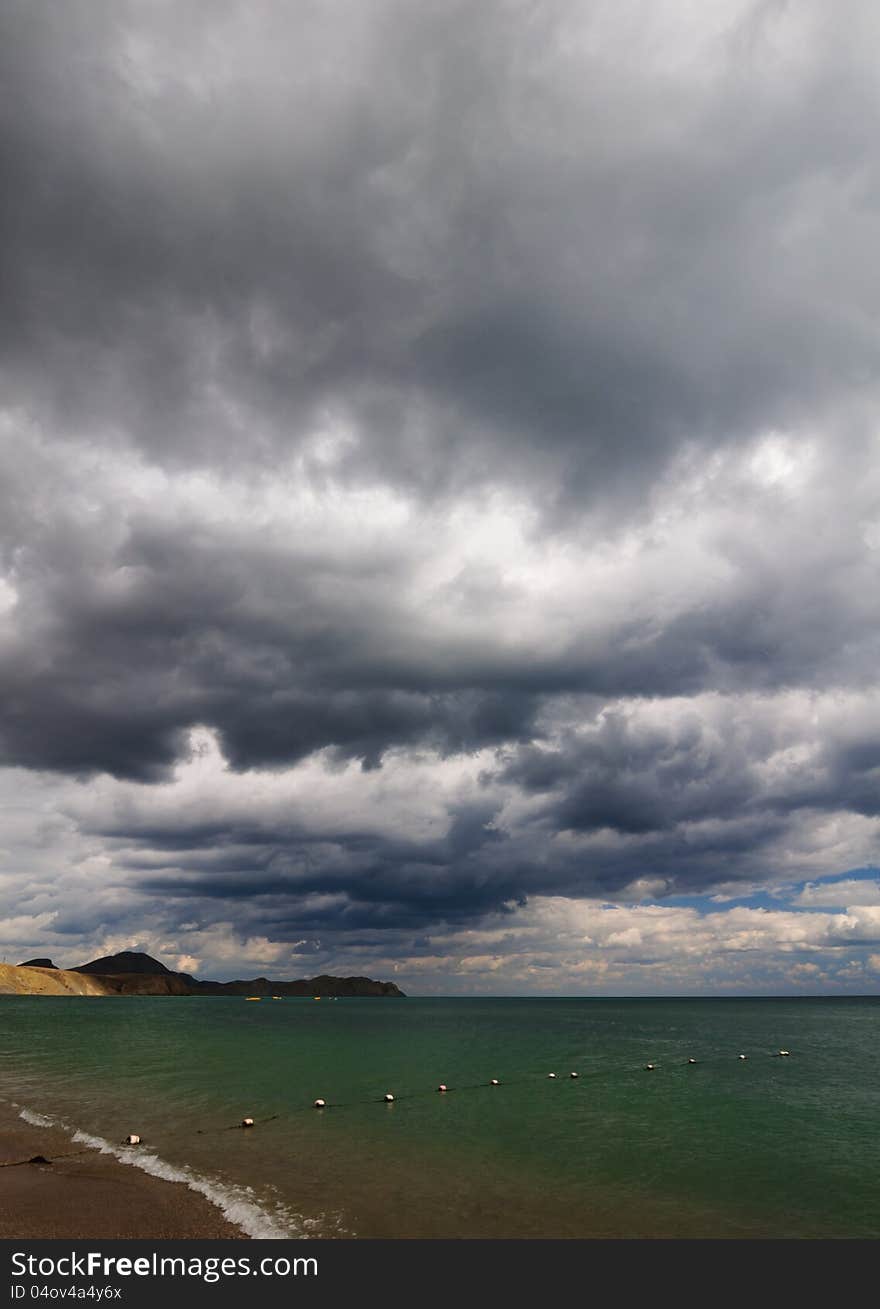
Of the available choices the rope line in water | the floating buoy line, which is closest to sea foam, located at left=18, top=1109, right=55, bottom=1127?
the floating buoy line

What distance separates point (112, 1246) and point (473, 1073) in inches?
2447

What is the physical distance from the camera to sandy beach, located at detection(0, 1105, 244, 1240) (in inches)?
953

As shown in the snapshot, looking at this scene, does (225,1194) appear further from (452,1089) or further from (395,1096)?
(452,1089)

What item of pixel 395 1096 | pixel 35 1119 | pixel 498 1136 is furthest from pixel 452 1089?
pixel 35 1119

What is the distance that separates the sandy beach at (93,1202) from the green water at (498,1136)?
2.52 metres

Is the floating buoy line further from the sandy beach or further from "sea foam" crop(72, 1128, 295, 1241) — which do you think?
"sea foam" crop(72, 1128, 295, 1241)

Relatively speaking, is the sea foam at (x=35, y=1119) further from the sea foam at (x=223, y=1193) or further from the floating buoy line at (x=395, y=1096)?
the floating buoy line at (x=395, y=1096)

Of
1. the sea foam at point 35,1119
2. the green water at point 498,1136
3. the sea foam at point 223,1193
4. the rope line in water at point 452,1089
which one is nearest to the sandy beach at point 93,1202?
the sea foam at point 223,1193

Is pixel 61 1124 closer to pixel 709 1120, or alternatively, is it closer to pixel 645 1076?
pixel 709 1120

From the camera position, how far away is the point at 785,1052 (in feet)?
359

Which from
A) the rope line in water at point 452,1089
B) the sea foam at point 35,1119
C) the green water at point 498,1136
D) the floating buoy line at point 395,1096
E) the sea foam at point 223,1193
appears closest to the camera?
the sea foam at point 223,1193

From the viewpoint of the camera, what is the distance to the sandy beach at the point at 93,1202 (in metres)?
24.2

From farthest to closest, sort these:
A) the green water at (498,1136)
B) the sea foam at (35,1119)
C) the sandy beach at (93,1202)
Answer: the sea foam at (35,1119)
the green water at (498,1136)
the sandy beach at (93,1202)

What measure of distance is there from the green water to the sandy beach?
2.52 metres
